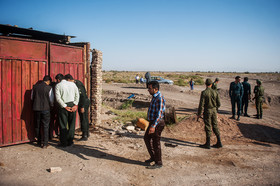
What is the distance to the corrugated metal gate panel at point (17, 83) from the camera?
568 centimetres

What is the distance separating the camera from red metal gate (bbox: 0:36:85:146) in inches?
224

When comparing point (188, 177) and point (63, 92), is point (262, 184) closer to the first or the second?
point (188, 177)

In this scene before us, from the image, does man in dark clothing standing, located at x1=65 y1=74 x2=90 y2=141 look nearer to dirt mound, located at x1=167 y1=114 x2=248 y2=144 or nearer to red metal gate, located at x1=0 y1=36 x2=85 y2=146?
red metal gate, located at x1=0 y1=36 x2=85 y2=146

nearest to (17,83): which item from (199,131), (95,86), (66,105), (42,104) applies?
(42,104)

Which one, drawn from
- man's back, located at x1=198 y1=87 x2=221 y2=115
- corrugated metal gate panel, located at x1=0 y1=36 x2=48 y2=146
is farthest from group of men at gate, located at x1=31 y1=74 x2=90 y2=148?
man's back, located at x1=198 y1=87 x2=221 y2=115

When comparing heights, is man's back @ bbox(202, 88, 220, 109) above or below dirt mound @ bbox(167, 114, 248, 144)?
above

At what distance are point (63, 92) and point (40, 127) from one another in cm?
131

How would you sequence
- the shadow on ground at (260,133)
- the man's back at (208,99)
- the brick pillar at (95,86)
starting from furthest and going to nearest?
1. the brick pillar at (95,86)
2. the shadow on ground at (260,133)
3. the man's back at (208,99)

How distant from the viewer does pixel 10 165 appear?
15.6ft

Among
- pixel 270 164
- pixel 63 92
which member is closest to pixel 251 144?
pixel 270 164

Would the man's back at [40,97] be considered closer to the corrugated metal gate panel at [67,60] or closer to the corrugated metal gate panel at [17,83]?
the corrugated metal gate panel at [17,83]

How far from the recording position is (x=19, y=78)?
5953mm

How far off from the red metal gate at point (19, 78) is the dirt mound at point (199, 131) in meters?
4.97

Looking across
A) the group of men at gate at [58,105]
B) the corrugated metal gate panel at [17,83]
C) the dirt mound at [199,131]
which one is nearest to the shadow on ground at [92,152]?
the group of men at gate at [58,105]
